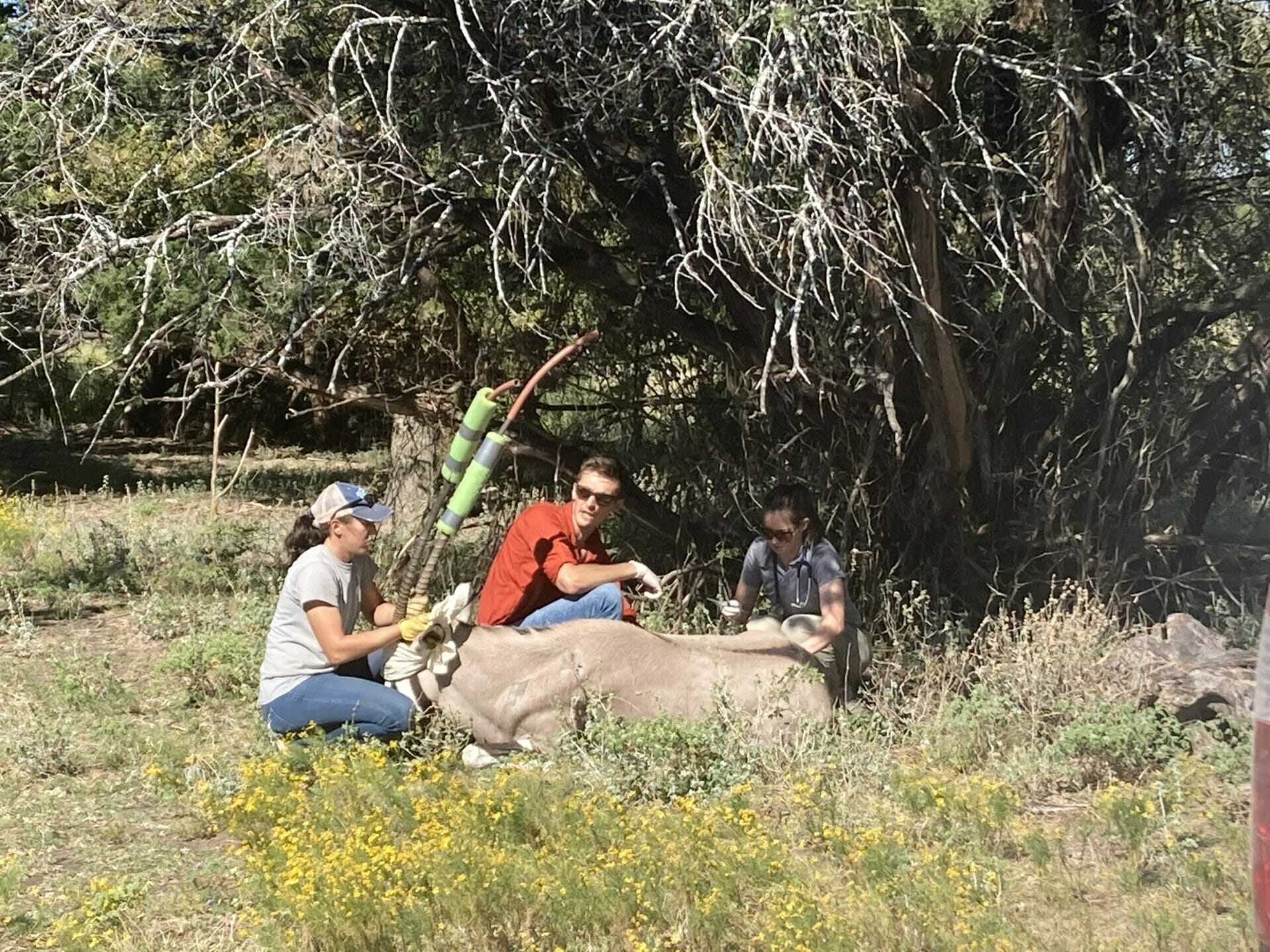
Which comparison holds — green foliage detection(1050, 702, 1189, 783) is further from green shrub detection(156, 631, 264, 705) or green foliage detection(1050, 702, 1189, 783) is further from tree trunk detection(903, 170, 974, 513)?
green shrub detection(156, 631, 264, 705)

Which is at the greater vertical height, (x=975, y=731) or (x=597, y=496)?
(x=597, y=496)

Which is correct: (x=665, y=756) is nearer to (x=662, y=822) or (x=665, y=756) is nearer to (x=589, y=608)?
(x=662, y=822)

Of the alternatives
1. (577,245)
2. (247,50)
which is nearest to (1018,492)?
(577,245)

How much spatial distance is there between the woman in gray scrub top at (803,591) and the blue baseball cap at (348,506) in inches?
66.8

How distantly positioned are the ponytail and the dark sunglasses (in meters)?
1.12

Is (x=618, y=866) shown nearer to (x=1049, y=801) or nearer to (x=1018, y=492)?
(x=1049, y=801)

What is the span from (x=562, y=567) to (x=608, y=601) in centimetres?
25

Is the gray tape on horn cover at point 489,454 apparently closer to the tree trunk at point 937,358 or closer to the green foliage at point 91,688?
the tree trunk at point 937,358

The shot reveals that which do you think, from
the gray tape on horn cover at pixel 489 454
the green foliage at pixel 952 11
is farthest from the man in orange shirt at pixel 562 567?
the green foliage at pixel 952 11

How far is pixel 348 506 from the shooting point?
6.05m

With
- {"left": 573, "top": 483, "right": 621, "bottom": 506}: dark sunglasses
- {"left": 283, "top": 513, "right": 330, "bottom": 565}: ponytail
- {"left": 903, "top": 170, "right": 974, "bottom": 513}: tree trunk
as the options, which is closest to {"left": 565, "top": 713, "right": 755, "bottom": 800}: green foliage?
{"left": 573, "top": 483, "right": 621, "bottom": 506}: dark sunglasses

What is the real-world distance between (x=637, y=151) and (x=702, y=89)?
752mm

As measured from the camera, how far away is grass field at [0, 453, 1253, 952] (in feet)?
13.6

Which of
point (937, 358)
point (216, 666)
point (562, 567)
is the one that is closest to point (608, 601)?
point (562, 567)
